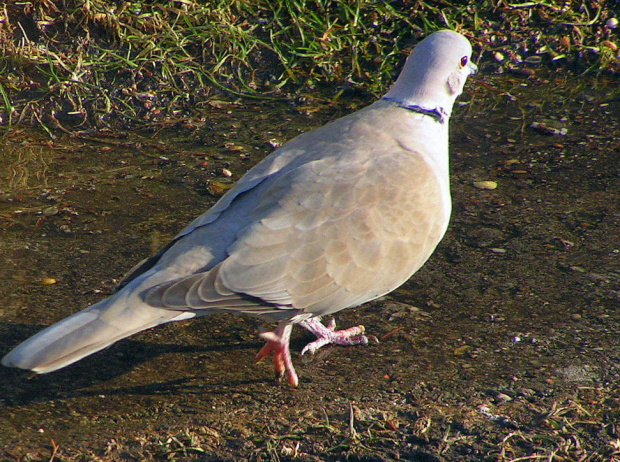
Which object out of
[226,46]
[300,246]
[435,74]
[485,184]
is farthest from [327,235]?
[226,46]

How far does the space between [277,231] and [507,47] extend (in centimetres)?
350

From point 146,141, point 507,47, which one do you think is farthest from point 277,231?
point 507,47

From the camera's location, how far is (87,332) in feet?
8.61

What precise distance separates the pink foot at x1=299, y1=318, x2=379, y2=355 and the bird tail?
70cm

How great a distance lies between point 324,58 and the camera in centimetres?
530

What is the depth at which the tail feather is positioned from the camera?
255 cm

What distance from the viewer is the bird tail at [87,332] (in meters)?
2.55

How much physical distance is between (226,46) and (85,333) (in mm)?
3081

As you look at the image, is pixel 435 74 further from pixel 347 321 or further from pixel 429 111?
pixel 347 321

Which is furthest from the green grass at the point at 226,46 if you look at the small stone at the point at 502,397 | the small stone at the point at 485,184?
the small stone at the point at 502,397

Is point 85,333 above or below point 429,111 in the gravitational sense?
below

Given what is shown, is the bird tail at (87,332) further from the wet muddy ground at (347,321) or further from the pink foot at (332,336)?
the pink foot at (332,336)

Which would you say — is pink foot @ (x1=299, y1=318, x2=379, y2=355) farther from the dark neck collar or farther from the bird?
the dark neck collar

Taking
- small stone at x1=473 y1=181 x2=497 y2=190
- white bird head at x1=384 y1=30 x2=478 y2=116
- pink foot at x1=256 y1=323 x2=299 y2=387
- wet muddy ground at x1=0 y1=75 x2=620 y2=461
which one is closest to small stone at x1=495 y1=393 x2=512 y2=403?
wet muddy ground at x1=0 y1=75 x2=620 y2=461
